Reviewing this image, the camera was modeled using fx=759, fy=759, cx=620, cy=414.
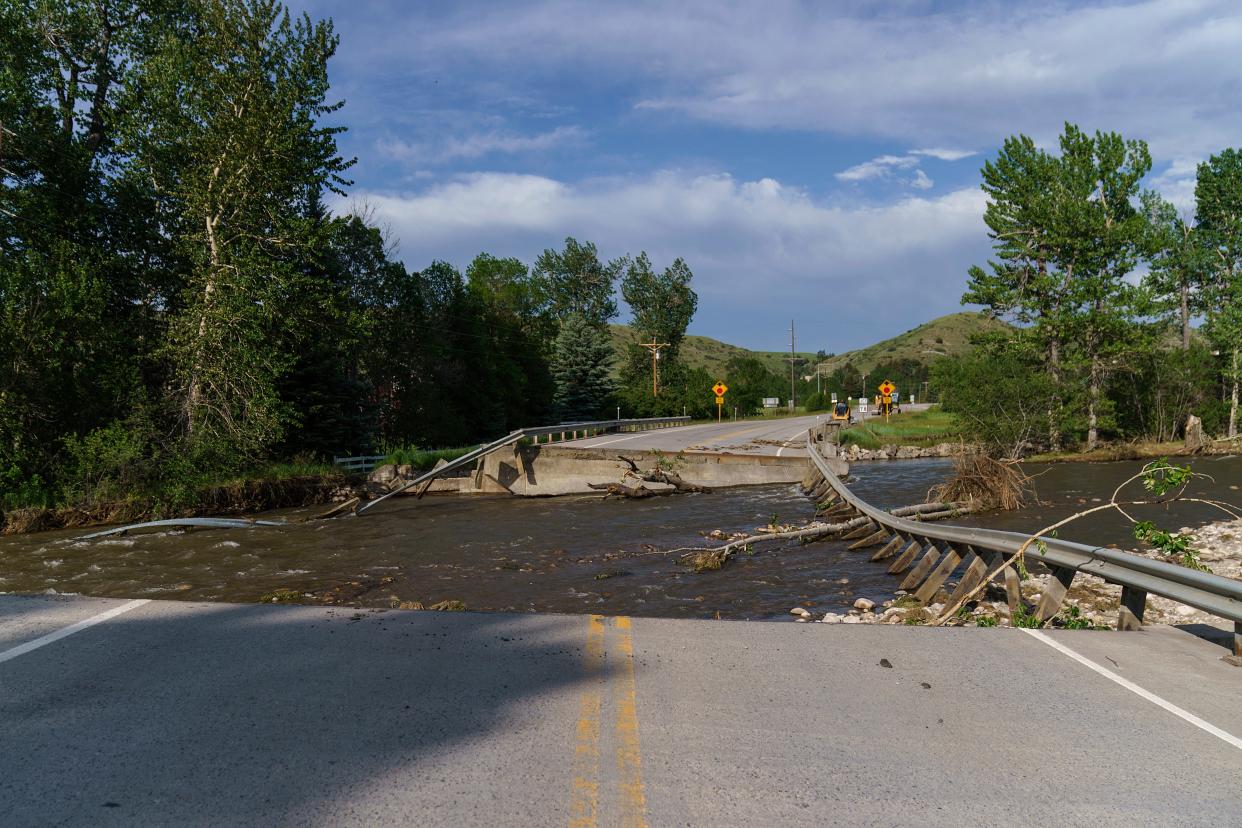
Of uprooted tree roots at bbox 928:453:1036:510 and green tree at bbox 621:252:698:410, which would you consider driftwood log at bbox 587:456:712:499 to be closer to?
uprooted tree roots at bbox 928:453:1036:510

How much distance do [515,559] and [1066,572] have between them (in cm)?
902

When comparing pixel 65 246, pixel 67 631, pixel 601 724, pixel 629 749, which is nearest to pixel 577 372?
pixel 65 246

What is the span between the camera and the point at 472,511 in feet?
69.0

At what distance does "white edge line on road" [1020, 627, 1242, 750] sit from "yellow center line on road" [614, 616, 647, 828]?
307cm

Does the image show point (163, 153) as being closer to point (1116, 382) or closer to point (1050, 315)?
point (1050, 315)

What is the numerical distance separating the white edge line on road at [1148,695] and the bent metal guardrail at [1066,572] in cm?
84

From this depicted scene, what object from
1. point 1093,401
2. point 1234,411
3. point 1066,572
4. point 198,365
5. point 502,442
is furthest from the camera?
point 1234,411

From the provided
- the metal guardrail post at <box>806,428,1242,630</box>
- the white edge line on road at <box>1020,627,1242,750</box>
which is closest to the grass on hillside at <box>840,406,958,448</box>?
the metal guardrail post at <box>806,428,1242,630</box>

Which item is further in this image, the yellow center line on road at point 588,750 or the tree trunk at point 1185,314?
the tree trunk at point 1185,314

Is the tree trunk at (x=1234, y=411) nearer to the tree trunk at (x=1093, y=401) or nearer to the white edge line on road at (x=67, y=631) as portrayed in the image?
the tree trunk at (x=1093, y=401)

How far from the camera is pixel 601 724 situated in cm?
407

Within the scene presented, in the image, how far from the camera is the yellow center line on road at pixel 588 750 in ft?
10.4

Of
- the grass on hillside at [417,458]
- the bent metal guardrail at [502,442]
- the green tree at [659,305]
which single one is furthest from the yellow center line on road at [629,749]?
the green tree at [659,305]

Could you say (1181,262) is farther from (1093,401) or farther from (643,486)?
(643,486)
